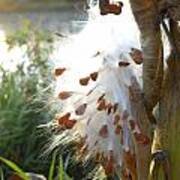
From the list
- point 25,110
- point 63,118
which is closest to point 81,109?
point 63,118

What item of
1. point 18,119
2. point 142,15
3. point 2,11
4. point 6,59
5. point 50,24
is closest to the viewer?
point 142,15

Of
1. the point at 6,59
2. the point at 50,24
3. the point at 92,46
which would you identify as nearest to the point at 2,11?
the point at 50,24

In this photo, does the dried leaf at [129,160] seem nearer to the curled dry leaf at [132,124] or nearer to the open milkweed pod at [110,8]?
the curled dry leaf at [132,124]

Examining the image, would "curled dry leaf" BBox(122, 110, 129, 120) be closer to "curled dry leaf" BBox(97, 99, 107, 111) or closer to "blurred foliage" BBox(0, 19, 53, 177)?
"curled dry leaf" BBox(97, 99, 107, 111)

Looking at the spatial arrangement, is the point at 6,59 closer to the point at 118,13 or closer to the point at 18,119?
the point at 18,119

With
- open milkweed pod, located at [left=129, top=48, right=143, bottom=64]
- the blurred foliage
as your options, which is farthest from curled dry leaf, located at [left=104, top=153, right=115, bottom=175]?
the blurred foliage

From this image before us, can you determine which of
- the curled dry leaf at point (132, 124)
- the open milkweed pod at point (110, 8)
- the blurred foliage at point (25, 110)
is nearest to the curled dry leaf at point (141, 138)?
the curled dry leaf at point (132, 124)
